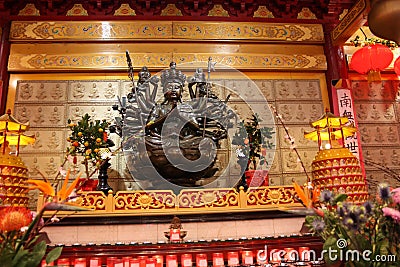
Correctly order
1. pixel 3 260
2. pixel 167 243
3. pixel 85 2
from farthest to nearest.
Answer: pixel 85 2, pixel 167 243, pixel 3 260

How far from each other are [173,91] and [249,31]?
1.81 metres

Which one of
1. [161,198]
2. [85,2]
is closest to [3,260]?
[161,198]

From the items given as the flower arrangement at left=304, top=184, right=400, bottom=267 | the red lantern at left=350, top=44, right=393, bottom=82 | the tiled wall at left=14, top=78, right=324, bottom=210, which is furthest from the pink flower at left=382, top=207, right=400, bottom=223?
the red lantern at left=350, top=44, right=393, bottom=82

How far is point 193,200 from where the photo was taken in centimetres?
283

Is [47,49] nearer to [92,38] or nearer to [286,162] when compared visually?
[92,38]

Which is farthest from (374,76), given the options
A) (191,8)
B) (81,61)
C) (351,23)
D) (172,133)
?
(81,61)

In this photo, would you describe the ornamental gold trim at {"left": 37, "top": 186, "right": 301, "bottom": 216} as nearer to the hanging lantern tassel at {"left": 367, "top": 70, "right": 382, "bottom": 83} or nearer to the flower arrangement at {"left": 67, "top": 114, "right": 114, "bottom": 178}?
the flower arrangement at {"left": 67, "top": 114, "right": 114, "bottom": 178}

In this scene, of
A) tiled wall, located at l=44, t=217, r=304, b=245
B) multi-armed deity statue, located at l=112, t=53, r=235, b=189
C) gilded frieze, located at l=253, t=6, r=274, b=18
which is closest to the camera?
tiled wall, located at l=44, t=217, r=304, b=245

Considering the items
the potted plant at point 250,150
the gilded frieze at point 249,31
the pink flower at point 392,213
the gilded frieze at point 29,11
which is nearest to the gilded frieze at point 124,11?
the gilded frieze at point 249,31

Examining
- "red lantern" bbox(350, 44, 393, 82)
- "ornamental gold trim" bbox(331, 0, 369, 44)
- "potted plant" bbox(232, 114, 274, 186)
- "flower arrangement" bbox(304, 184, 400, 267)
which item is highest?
"ornamental gold trim" bbox(331, 0, 369, 44)

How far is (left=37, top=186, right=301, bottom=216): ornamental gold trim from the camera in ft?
9.12

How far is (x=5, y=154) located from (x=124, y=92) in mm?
1844

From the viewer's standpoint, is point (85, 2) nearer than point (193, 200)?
No

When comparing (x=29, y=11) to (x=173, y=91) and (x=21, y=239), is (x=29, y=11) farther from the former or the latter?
(x=21, y=239)
